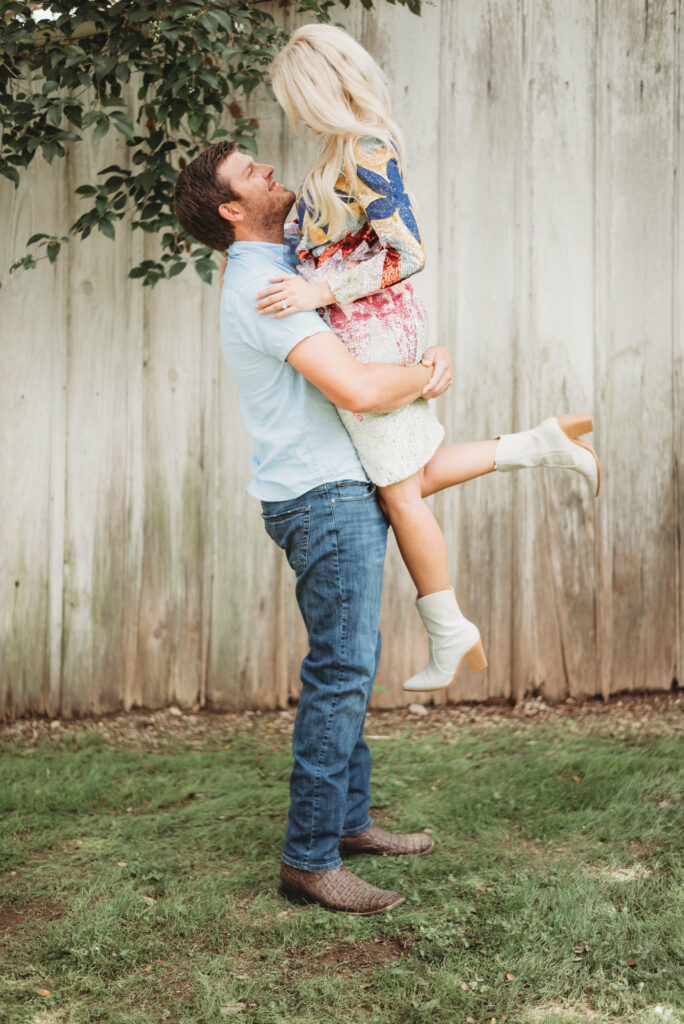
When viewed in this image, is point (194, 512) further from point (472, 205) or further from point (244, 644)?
point (472, 205)

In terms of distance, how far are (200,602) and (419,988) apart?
1926 millimetres

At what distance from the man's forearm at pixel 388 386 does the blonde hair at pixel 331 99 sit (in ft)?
1.21

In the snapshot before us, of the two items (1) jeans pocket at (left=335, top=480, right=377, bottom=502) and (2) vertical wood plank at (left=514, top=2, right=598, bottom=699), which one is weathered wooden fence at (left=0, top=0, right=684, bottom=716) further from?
(1) jeans pocket at (left=335, top=480, right=377, bottom=502)

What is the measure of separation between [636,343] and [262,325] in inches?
72.8

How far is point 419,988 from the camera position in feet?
6.31

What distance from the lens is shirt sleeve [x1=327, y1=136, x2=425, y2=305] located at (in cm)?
215

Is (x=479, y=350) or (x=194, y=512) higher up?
(x=479, y=350)

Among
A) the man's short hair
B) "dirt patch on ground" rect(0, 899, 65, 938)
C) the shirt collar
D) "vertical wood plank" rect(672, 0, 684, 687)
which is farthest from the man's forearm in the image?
"vertical wood plank" rect(672, 0, 684, 687)

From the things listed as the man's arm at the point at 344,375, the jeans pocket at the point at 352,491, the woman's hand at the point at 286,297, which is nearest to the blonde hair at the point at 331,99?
the woman's hand at the point at 286,297

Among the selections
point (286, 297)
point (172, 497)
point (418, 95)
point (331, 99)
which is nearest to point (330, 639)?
point (286, 297)

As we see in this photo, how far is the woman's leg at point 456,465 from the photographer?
246 cm

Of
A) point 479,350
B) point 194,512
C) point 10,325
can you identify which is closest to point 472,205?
point 479,350

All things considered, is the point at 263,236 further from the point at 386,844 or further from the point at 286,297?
the point at 386,844

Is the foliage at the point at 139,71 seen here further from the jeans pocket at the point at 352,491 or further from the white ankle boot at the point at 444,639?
the white ankle boot at the point at 444,639
